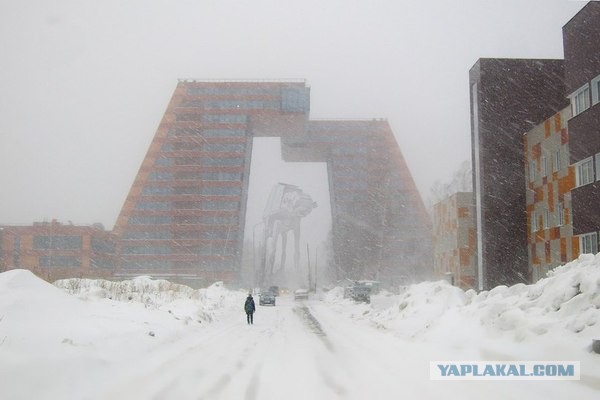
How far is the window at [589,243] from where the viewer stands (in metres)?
25.4

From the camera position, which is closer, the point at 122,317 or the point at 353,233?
the point at 122,317

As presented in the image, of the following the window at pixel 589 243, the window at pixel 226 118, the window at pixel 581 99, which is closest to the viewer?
the window at pixel 589 243

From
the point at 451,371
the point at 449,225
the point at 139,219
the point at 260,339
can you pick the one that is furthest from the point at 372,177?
the point at 451,371

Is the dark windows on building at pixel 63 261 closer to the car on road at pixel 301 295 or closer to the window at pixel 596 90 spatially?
the car on road at pixel 301 295

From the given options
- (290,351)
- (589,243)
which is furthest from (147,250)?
(290,351)

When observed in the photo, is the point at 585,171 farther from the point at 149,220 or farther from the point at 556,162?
the point at 149,220

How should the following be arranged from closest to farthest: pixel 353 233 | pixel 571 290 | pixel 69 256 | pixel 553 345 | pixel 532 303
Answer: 1. pixel 553 345
2. pixel 571 290
3. pixel 532 303
4. pixel 69 256
5. pixel 353 233

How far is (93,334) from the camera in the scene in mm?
14195

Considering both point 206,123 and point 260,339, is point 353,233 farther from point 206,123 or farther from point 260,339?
point 260,339

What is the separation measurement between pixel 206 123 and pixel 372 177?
115 ft

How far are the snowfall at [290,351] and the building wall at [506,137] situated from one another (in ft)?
65.0

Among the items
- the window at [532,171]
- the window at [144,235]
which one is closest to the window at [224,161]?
the window at [144,235]

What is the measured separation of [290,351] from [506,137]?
27.6 metres

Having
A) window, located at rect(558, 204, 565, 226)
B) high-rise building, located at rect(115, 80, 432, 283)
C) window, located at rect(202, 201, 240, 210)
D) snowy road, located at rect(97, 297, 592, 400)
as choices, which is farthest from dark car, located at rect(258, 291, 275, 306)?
window, located at rect(202, 201, 240, 210)
